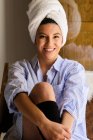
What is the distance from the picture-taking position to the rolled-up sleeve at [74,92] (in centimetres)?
115

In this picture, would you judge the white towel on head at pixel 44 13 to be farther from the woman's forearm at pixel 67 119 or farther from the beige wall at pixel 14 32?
the beige wall at pixel 14 32

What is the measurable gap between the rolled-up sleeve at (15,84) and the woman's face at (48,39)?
127mm

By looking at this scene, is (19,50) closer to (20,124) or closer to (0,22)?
(0,22)

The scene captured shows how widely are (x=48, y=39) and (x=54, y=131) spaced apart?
1.36 feet

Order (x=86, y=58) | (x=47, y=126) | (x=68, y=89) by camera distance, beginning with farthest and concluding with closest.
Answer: (x=86, y=58) → (x=68, y=89) → (x=47, y=126)

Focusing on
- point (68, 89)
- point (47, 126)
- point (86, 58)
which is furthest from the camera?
point (86, 58)

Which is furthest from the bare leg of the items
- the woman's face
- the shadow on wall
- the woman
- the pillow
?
the shadow on wall

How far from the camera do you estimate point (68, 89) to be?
119 cm

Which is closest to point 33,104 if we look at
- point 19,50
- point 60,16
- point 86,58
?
point 60,16

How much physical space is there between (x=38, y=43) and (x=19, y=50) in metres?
0.67

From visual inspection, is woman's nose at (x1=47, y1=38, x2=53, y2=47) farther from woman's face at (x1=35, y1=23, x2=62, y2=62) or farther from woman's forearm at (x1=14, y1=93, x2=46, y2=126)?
woman's forearm at (x1=14, y1=93, x2=46, y2=126)

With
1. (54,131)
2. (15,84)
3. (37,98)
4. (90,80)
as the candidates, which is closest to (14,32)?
(90,80)

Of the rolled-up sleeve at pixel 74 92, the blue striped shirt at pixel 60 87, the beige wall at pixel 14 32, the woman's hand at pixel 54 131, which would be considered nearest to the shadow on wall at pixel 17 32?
the beige wall at pixel 14 32

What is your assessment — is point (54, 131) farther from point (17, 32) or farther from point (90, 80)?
point (17, 32)
